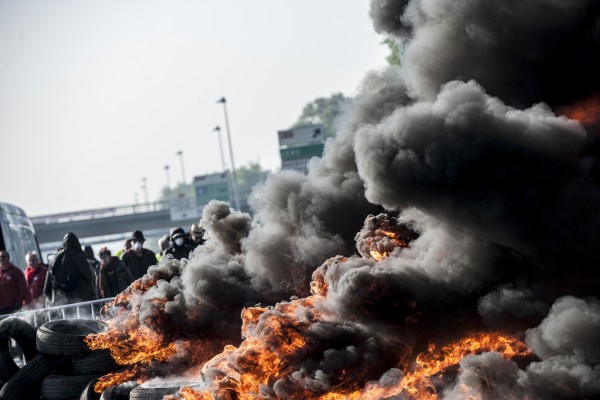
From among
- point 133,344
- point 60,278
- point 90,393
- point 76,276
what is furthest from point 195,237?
point 90,393

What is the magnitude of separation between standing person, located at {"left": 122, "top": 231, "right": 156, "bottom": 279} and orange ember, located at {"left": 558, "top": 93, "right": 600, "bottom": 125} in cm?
1037

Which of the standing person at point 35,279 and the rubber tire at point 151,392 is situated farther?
the standing person at point 35,279

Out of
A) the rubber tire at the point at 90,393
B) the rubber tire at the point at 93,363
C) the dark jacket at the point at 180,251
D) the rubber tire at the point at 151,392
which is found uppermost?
the dark jacket at the point at 180,251

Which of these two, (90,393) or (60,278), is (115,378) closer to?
(90,393)

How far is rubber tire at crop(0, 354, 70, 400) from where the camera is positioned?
13.2 m

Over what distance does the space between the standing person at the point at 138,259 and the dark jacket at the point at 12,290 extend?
2138 millimetres

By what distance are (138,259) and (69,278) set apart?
1.37 meters

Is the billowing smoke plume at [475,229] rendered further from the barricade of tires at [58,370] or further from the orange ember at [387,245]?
the barricade of tires at [58,370]

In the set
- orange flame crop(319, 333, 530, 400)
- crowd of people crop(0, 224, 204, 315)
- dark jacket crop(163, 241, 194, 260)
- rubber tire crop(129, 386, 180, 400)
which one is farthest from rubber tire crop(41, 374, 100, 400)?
orange flame crop(319, 333, 530, 400)

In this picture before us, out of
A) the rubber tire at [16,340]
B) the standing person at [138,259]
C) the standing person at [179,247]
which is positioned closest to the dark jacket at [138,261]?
the standing person at [138,259]

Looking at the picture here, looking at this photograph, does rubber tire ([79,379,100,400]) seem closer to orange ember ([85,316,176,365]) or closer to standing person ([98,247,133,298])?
orange ember ([85,316,176,365])

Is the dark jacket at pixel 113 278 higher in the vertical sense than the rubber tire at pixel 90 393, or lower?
higher

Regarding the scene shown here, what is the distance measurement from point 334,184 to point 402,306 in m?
3.34

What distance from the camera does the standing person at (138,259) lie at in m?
18.1
